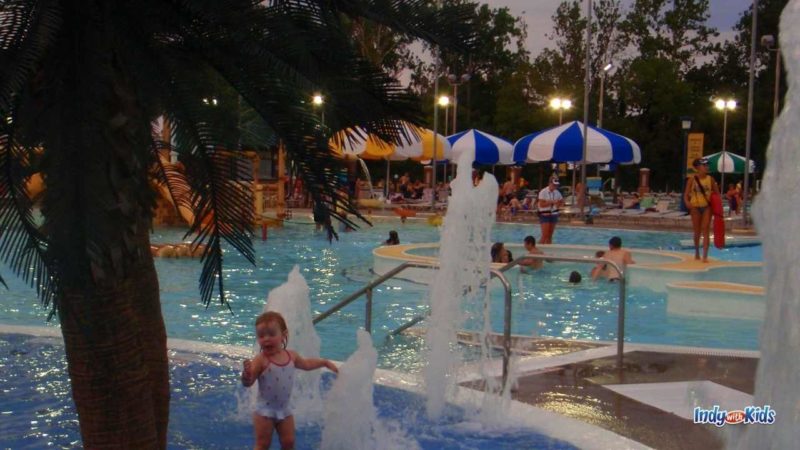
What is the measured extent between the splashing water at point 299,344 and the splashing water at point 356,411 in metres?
0.76

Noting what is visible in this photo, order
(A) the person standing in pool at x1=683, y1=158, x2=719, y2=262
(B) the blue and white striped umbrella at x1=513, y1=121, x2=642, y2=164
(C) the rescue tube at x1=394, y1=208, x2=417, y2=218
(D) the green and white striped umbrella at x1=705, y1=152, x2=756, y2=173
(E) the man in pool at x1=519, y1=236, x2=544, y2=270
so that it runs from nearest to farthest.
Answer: (A) the person standing in pool at x1=683, y1=158, x2=719, y2=262, (E) the man in pool at x1=519, y1=236, x2=544, y2=270, (C) the rescue tube at x1=394, y1=208, x2=417, y2=218, (B) the blue and white striped umbrella at x1=513, y1=121, x2=642, y2=164, (D) the green and white striped umbrella at x1=705, y1=152, x2=756, y2=173

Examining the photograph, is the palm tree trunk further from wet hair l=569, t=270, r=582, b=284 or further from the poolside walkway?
wet hair l=569, t=270, r=582, b=284

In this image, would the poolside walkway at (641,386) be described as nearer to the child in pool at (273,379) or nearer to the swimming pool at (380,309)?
the swimming pool at (380,309)

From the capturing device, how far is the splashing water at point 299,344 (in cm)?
675

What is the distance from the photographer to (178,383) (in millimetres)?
7441

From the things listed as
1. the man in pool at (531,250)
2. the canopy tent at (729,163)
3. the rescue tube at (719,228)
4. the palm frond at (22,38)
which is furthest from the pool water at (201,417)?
the canopy tent at (729,163)

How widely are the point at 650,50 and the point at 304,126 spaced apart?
56.1m

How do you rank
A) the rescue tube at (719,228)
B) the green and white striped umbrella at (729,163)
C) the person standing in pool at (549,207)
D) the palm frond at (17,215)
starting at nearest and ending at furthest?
1. the palm frond at (17,215)
2. the rescue tube at (719,228)
3. the person standing in pool at (549,207)
4. the green and white striped umbrella at (729,163)

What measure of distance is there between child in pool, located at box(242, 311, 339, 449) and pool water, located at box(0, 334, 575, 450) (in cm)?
69

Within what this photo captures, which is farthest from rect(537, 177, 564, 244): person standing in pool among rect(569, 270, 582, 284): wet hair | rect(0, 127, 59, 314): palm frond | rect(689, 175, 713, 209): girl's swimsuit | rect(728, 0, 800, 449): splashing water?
rect(0, 127, 59, 314): palm frond

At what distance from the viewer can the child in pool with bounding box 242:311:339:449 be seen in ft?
17.0

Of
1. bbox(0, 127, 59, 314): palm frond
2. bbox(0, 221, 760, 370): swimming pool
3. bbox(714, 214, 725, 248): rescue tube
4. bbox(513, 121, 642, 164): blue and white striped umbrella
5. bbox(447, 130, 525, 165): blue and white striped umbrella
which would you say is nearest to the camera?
bbox(0, 127, 59, 314): palm frond

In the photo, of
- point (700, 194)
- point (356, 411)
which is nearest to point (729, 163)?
point (700, 194)

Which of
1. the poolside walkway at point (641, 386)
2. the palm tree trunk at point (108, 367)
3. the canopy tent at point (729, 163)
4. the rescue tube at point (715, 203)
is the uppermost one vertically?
the canopy tent at point (729, 163)
